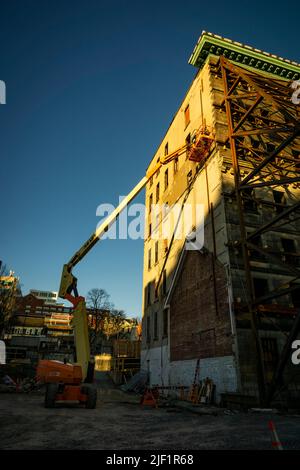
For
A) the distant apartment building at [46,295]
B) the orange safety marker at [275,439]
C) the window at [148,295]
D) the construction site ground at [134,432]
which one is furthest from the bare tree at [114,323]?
the distant apartment building at [46,295]

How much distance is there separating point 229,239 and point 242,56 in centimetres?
1688

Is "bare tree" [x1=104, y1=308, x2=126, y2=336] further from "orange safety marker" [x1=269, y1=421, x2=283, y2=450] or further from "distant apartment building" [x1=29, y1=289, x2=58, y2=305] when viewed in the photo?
"distant apartment building" [x1=29, y1=289, x2=58, y2=305]

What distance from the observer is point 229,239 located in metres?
15.5

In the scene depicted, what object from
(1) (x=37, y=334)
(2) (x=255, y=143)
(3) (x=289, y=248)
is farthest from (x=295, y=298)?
(1) (x=37, y=334)

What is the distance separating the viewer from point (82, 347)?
12.6 m

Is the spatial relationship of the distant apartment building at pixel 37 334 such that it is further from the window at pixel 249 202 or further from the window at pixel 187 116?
the window at pixel 187 116

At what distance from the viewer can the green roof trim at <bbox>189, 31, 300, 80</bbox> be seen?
2278 centimetres

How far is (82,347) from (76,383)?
1383mm

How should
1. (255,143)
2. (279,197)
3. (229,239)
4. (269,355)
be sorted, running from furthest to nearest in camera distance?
1. (255,143)
2. (279,197)
3. (229,239)
4. (269,355)

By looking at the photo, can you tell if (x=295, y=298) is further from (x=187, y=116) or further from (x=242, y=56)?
(x=242, y=56)

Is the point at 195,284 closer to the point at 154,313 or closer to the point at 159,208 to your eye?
the point at 154,313

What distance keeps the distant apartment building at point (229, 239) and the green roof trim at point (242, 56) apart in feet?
0.26

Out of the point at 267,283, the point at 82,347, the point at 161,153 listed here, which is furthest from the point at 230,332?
the point at 161,153

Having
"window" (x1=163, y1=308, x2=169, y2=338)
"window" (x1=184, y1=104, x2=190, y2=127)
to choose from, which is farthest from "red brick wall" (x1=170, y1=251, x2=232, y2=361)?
"window" (x1=184, y1=104, x2=190, y2=127)
